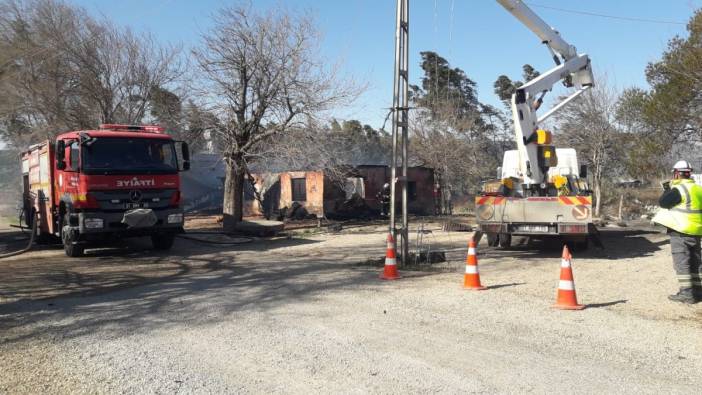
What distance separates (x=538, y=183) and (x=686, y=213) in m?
5.44

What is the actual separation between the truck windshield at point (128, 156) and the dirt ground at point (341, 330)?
231 centimetres

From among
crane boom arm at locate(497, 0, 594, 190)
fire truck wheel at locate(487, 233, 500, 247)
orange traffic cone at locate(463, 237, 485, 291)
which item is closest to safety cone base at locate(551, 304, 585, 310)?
orange traffic cone at locate(463, 237, 485, 291)

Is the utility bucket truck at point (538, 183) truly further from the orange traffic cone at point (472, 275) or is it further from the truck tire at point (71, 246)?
the truck tire at point (71, 246)

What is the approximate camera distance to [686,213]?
7.91m

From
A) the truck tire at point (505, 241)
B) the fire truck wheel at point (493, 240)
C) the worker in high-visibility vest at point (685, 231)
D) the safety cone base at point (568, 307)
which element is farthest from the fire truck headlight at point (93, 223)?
the worker in high-visibility vest at point (685, 231)

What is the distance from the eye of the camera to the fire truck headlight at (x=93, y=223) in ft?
41.1

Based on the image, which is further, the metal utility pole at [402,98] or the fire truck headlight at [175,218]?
the fire truck headlight at [175,218]

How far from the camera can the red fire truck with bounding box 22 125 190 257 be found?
12664 millimetres

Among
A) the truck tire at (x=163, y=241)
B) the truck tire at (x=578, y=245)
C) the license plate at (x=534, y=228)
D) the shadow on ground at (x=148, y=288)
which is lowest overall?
the shadow on ground at (x=148, y=288)

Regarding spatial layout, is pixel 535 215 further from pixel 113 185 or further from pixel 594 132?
pixel 594 132

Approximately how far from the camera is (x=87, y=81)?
965 inches

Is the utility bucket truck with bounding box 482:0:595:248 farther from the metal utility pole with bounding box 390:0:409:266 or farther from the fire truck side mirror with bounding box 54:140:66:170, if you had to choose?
the fire truck side mirror with bounding box 54:140:66:170

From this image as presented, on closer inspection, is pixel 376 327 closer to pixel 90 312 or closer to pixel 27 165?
pixel 90 312

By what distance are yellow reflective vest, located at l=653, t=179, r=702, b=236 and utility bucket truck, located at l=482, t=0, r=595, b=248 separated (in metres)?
3.77
